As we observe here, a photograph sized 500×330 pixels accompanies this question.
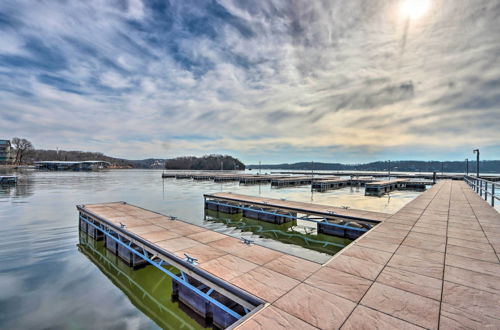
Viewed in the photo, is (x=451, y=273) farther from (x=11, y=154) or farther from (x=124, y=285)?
(x=11, y=154)

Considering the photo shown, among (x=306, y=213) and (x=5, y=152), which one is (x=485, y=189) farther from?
(x=5, y=152)

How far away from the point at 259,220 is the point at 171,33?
17869 mm

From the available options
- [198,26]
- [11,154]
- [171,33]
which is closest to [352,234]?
[198,26]

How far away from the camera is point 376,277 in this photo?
4.19 metres

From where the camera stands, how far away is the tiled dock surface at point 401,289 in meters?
2.99

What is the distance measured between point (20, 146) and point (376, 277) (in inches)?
6263

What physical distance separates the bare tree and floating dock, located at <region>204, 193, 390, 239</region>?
472ft

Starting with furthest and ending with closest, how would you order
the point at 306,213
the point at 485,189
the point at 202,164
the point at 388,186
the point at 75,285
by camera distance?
the point at 202,164, the point at 388,186, the point at 306,213, the point at 485,189, the point at 75,285

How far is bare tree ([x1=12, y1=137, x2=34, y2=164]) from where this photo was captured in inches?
4528

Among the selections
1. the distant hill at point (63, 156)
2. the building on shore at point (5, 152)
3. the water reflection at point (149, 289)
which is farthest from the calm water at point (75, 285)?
the distant hill at point (63, 156)

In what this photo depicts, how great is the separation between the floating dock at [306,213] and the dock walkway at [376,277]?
3579 millimetres

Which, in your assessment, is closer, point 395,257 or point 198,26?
point 395,257

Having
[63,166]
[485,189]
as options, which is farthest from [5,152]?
[485,189]

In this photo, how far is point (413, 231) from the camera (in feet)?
23.5
